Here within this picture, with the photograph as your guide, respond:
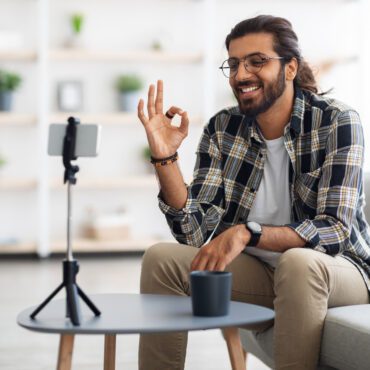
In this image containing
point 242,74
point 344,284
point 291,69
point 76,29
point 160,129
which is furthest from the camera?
point 76,29

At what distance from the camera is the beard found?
2.26 m

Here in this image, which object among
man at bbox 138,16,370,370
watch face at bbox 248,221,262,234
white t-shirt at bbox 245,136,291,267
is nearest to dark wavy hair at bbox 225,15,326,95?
man at bbox 138,16,370,370

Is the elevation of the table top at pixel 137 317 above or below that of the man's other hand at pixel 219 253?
below

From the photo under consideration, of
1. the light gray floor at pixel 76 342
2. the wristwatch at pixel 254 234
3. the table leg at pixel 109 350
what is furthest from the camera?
the light gray floor at pixel 76 342

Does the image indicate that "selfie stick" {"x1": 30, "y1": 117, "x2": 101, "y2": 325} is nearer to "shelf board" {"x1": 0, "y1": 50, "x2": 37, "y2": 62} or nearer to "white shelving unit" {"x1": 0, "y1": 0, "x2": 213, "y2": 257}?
"white shelving unit" {"x1": 0, "y1": 0, "x2": 213, "y2": 257}

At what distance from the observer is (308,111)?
89.3 inches

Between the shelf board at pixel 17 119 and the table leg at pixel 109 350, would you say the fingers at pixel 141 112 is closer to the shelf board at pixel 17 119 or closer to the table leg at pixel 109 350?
the table leg at pixel 109 350

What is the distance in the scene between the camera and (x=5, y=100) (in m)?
5.73

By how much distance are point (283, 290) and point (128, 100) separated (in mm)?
4157

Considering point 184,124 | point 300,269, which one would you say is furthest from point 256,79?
point 300,269

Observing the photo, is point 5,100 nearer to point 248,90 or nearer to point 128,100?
point 128,100

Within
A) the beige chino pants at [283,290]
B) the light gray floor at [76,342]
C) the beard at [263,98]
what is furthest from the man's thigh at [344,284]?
the light gray floor at [76,342]

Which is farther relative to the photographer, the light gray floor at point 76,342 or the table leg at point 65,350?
the light gray floor at point 76,342

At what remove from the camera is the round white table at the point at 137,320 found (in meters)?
1.50
